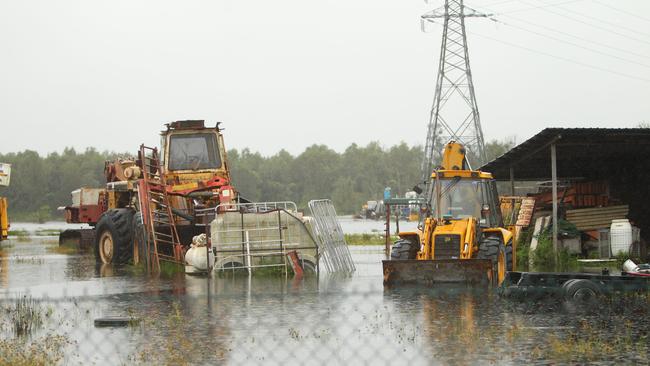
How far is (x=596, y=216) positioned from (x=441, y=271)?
10656 millimetres

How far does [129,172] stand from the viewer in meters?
27.0

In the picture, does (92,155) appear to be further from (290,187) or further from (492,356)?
(492,356)

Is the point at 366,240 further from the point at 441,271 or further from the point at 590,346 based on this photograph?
the point at 590,346

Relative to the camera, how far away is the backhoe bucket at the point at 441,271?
1758 centimetres

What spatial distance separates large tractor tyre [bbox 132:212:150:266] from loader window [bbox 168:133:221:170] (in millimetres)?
1750

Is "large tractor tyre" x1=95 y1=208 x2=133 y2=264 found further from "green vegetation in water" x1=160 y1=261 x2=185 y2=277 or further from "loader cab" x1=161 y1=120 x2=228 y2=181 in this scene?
"loader cab" x1=161 y1=120 x2=228 y2=181

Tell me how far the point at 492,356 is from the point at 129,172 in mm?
18072

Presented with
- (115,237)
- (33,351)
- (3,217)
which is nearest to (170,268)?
(115,237)

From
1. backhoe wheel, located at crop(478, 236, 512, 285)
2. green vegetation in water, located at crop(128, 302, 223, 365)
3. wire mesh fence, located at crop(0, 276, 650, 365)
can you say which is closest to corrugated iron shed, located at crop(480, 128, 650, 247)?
backhoe wheel, located at crop(478, 236, 512, 285)

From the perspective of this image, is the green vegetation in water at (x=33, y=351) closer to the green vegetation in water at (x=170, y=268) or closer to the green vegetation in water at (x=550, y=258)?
the green vegetation in water at (x=170, y=268)

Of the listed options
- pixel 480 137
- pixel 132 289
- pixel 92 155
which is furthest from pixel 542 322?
pixel 92 155

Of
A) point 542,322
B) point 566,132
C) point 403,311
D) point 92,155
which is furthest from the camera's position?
point 92,155

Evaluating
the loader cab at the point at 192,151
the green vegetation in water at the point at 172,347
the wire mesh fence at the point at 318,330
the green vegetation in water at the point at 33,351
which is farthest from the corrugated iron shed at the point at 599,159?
the green vegetation in water at the point at 33,351

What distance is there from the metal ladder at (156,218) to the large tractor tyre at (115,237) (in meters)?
1.00
